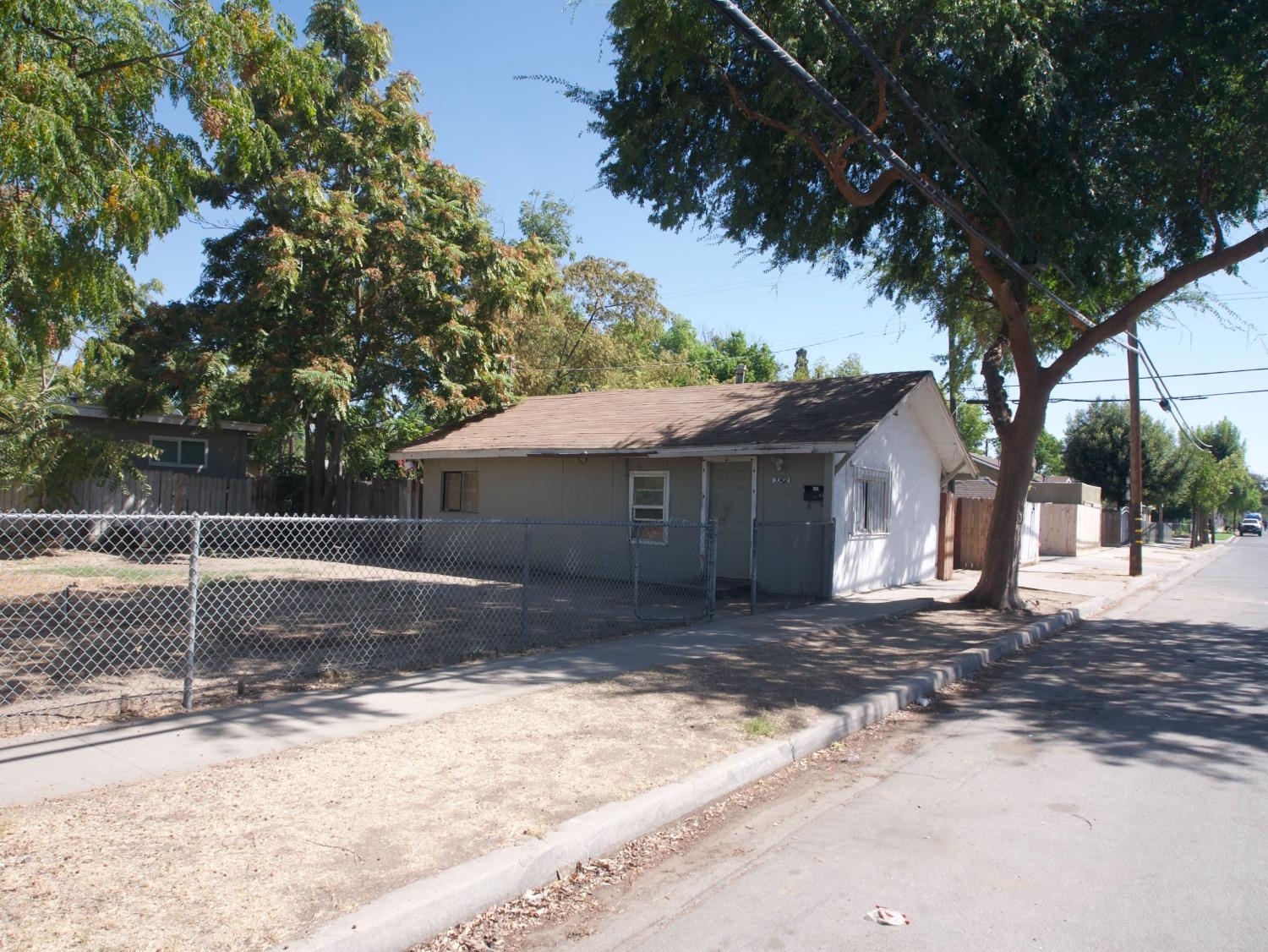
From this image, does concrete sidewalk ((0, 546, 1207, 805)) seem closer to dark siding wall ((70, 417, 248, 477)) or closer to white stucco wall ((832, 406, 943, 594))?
white stucco wall ((832, 406, 943, 594))

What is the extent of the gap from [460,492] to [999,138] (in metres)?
13.6

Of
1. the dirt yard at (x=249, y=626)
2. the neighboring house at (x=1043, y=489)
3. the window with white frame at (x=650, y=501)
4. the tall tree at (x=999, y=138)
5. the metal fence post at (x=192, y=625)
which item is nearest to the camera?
the metal fence post at (x=192, y=625)

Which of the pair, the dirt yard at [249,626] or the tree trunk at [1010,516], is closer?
the dirt yard at [249,626]

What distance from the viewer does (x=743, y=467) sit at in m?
16.7

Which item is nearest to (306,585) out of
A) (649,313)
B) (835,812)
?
(835,812)

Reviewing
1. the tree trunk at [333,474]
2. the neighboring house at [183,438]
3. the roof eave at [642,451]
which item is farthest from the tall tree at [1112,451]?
the neighboring house at [183,438]

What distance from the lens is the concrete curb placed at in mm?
3641

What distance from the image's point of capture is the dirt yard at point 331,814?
3.64 m

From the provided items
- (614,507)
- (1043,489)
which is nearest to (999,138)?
(614,507)

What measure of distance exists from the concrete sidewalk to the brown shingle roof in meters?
4.75

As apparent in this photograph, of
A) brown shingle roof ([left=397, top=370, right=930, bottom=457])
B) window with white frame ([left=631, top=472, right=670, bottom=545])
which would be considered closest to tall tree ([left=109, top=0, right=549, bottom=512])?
brown shingle roof ([left=397, top=370, right=930, bottom=457])

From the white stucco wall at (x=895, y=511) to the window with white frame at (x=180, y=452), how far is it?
17.0 m

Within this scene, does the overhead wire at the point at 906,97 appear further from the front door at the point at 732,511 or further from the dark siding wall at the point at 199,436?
the dark siding wall at the point at 199,436

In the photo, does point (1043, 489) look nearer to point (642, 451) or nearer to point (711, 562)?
point (642, 451)
